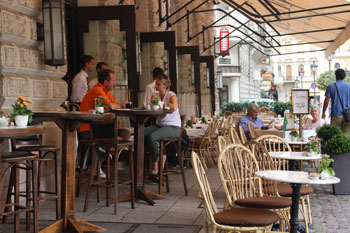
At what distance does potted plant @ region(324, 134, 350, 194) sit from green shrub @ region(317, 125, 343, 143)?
122 millimetres

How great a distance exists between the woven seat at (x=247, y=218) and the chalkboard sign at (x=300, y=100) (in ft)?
12.9

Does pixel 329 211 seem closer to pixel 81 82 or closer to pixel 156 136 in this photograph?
pixel 156 136

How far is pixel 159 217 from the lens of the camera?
20.3 feet

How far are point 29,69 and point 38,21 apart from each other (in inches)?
26.6

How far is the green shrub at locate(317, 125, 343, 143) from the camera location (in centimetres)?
785

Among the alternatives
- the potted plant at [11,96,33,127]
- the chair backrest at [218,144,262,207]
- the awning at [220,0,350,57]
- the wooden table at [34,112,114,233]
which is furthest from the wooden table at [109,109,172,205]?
the awning at [220,0,350,57]

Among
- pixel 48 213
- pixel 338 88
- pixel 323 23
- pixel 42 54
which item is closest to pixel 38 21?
pixel 42 54

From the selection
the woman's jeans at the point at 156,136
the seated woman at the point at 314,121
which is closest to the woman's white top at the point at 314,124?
the seated woman at the point at 314,121

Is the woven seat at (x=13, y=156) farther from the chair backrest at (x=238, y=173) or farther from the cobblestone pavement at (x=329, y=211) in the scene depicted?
the cobblestone pavement at (x=329, y=211)

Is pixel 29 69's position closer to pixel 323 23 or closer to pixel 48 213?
pixel 48 213

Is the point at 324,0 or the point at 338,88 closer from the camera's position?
the point at 338,88

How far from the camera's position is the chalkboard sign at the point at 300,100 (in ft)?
25.7

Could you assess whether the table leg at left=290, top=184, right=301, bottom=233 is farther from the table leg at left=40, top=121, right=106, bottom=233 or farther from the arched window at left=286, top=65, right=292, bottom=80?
the arched window at left=286, top=65, right=292, bottom=80

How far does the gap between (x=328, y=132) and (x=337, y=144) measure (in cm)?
25
